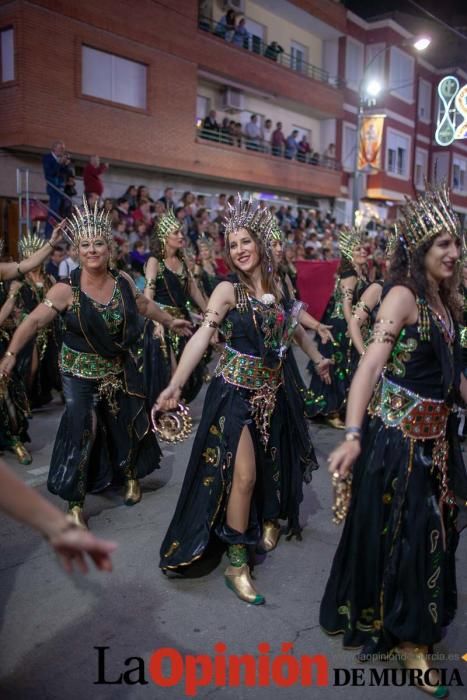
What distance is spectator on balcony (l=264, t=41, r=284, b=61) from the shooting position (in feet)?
80.0

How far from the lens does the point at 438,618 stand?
2957 millimetres

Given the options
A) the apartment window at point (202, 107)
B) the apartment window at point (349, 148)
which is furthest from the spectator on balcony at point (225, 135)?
the apartment window at point (349, 148)

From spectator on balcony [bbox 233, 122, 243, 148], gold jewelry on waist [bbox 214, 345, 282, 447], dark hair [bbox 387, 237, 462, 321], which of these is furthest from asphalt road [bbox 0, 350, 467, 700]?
spectator on balcony [bbox 233, 122, 243, 148]

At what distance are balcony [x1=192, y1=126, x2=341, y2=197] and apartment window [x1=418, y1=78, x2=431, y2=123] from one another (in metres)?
10.5

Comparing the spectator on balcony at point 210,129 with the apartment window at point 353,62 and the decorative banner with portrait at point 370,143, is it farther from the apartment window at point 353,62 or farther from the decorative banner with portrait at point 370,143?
the apartment window at point 353,62

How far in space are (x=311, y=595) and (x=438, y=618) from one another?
39.0 inches

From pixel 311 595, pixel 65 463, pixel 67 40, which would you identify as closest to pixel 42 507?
pixel 311 595

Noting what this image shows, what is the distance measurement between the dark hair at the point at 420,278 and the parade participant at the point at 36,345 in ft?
17.3

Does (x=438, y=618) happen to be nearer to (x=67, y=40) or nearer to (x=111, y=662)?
(x=111, y=662)

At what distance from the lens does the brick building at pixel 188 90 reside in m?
16.3

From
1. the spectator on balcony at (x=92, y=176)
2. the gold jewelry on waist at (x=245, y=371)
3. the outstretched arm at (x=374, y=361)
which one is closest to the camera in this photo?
the outstretched arm at (x=374, y=361)

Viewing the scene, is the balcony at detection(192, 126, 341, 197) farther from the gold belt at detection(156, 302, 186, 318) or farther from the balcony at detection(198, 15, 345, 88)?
the gold belt at detection(156, 302, 186, 318)

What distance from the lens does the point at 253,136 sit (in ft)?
76.7

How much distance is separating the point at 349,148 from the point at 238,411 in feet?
92.8
